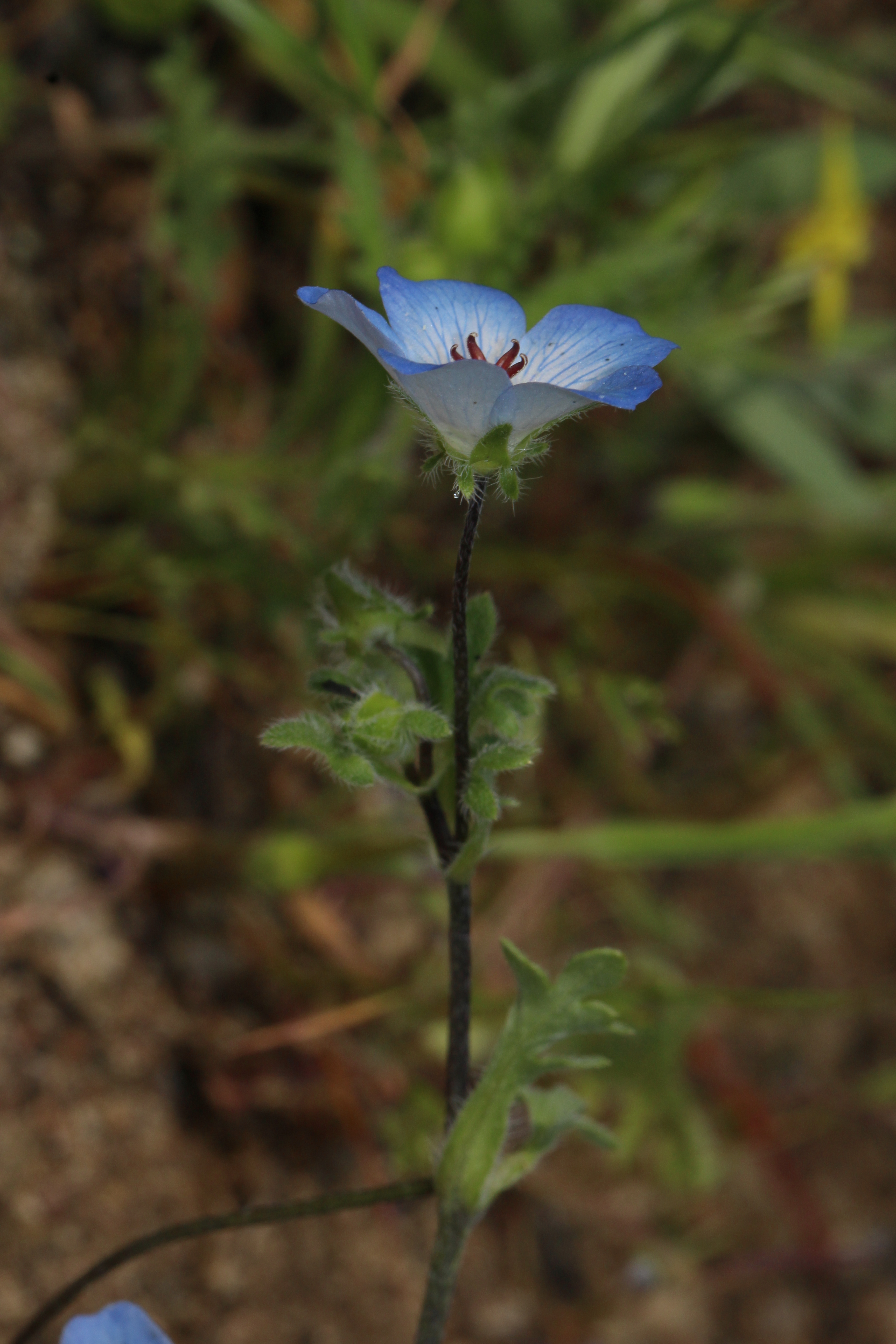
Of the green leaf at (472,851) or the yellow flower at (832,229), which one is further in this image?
the yellow flower at (832,229)

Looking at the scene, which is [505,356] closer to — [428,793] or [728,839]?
[428,793]

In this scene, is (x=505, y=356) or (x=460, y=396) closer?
(x=460, y=396)

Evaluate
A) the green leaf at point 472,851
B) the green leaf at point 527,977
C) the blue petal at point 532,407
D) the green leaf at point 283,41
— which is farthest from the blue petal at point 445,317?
the green leaf at point 283,41

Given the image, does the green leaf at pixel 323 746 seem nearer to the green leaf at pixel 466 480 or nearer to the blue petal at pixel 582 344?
the green leaf at pixel 466 480

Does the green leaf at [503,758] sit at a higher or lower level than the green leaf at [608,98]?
lower

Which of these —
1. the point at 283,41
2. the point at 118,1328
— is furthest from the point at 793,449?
the point at 118,1328
